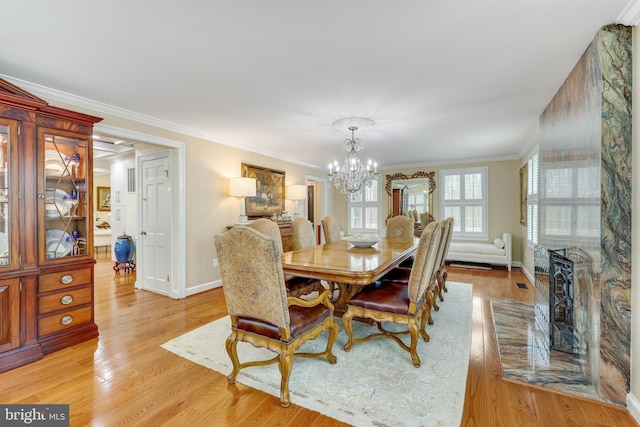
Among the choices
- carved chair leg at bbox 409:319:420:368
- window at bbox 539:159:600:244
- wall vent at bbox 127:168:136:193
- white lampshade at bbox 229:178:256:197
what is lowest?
carved chair leg at bbox 409:319:420:368

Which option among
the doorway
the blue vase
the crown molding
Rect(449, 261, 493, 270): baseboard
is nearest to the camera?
the crown molding

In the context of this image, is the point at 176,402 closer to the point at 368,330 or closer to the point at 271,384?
the point at 271,384

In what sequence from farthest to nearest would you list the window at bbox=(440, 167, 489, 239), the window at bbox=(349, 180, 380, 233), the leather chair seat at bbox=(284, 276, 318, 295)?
the window at bbox=(349, 180, 380, 233)
the window at bbox=(440, 167, 489, 239)
the leather chair seat at bbox=(284, 276, 318, 295)

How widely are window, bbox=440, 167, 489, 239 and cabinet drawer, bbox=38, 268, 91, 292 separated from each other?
20.8ft

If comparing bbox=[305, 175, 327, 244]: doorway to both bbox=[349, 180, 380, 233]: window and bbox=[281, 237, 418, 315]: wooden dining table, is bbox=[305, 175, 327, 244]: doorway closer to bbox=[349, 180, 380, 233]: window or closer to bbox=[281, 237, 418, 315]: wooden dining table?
bbox=[349, 180, 380, 233]: window

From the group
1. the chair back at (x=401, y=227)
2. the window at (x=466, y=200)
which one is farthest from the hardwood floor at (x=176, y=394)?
the window at (x=466, y=200)

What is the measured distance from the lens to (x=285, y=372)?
5.65ft

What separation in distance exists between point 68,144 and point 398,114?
3.26 meters

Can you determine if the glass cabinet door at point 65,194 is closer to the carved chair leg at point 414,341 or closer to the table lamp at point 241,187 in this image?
the table lamp at point 241,187

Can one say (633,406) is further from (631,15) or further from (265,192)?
(265,192)

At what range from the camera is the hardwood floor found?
161 cm

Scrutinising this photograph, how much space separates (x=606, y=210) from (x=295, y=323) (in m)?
2.01

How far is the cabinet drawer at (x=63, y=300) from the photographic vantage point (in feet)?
7.70

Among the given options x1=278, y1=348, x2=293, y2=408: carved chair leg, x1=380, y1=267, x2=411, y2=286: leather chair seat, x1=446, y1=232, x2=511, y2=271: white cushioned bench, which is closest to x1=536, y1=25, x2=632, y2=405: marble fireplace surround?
x1=380, y1=267, x2=411, y2=286: leather chair seat
